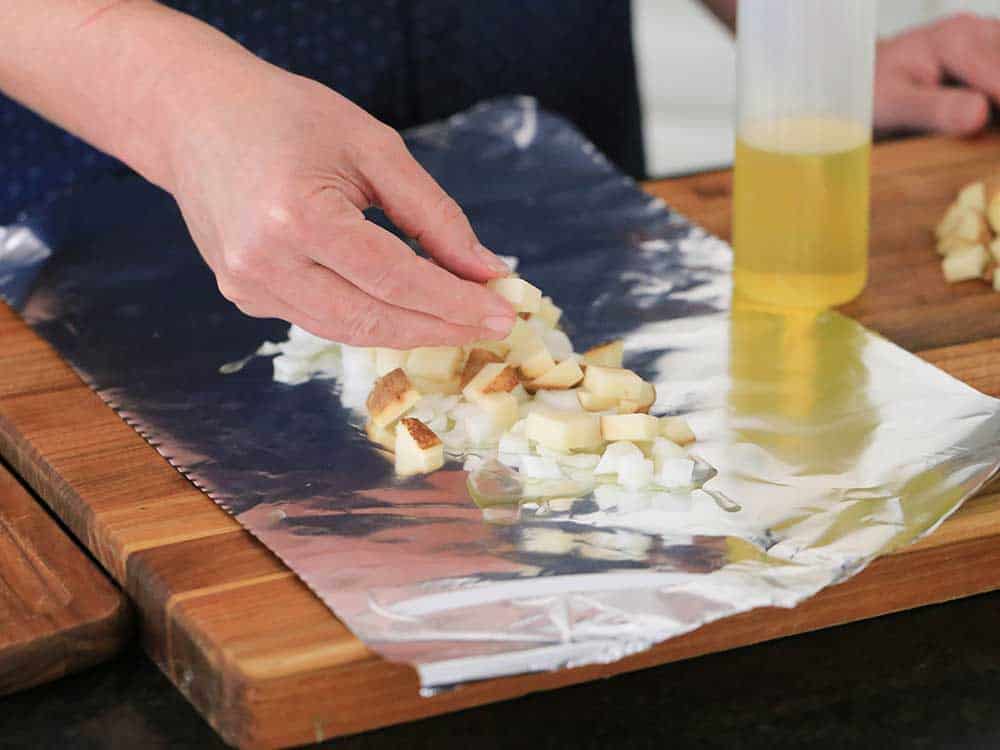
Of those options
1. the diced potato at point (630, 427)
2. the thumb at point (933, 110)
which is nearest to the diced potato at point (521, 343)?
the diced potato at point (630, 427)

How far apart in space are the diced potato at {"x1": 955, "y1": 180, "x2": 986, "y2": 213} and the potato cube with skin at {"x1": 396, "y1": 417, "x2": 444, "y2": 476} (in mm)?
678

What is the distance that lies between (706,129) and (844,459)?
3035 millimetres

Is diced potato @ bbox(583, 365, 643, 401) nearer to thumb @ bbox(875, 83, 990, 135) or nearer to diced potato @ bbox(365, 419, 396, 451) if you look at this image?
diced potato @ bbox(365, 419, 396, 451)

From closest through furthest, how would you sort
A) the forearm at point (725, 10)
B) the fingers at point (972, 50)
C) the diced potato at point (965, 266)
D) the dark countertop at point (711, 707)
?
1. the dark countertop at point (711, 707)
2. the diced potato at point (965, 266)
3. the fingers at point (972, 50)
4. the forearm at point (725, 10)

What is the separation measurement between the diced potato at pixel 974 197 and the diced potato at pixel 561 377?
0.54 m

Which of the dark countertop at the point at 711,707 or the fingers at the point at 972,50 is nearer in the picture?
the dark countertop at the point at 711,707

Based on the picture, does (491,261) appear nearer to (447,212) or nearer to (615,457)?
(447,212)

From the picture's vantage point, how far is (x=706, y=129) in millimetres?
4066

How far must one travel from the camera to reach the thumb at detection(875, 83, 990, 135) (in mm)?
1752

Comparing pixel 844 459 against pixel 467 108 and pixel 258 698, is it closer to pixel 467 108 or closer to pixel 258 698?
pixel 258 698

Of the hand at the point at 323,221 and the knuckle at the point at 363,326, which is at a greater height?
the hand at the point at 323,221

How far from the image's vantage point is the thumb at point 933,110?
175 cm

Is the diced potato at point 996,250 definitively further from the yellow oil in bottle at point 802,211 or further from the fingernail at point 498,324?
the fingernail at point 498,324

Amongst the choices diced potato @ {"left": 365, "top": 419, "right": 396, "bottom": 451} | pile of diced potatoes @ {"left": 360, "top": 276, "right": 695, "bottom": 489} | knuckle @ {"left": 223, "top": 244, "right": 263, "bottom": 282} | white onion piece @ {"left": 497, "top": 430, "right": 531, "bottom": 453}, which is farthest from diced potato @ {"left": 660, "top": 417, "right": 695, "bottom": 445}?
knuckle @ {"left": 223, "top": 244, "right": 263, "bottom": 282}
